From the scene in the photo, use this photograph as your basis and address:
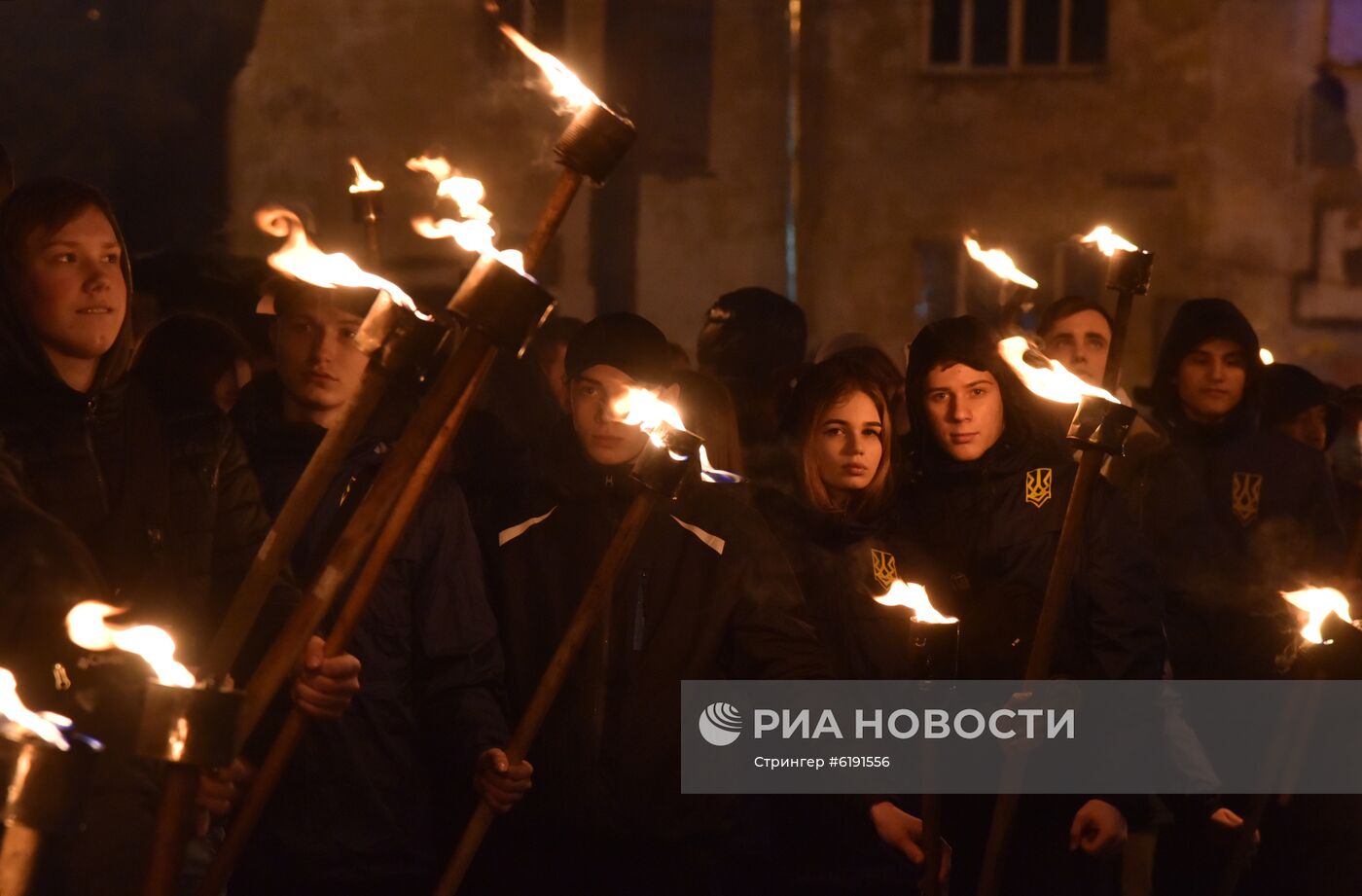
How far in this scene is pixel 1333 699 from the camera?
534cm

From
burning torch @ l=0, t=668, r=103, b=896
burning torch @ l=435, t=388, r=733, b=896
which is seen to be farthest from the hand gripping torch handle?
burning torch @ l=0, t=668, r=103, b=896

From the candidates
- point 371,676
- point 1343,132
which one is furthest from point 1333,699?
point 1343,132

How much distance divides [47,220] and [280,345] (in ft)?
2.86

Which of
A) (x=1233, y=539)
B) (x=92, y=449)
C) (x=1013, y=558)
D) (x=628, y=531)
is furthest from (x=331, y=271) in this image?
(x=1233, y=539)

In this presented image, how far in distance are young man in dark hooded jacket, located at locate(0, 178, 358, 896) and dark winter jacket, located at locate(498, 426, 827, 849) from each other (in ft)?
2.55

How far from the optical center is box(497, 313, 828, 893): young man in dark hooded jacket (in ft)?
12.9

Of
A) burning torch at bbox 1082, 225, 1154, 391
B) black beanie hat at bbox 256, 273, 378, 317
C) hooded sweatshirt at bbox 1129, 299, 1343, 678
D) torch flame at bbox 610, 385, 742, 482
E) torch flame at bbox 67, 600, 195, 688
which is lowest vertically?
torch flame at bbox 67, 600, 195, 688

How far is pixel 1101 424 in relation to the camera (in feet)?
10.6

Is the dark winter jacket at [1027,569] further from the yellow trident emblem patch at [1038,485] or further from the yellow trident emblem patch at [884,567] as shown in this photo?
the yellow trident emblem patch at [884,567]

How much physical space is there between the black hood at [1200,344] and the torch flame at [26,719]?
4.47 meters

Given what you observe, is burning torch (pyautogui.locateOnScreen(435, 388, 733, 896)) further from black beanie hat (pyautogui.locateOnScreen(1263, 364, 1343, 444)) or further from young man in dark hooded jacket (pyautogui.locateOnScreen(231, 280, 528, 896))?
black beanie hat (pyautogui.locateOnScreen(1263, 364, 1343, 444))

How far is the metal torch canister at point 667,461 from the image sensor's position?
297 centimetres

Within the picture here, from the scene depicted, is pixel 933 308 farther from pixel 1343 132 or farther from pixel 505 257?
pixel 505 257

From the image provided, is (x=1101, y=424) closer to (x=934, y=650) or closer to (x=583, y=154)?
(x=934, y=650)
